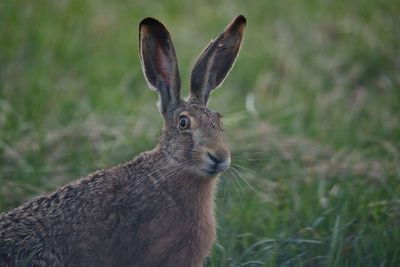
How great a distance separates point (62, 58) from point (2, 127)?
59.6 inches

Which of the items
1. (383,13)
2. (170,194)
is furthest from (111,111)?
(383,13)

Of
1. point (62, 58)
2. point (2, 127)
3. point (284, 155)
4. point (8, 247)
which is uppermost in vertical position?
point (62, 58)

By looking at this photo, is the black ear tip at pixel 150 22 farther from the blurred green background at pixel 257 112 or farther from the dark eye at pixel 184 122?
the blurred green background at pixel 257 112

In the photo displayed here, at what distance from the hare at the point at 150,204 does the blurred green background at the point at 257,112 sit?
0.39 metres

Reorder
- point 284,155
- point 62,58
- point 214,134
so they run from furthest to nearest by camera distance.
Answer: point 62,58, point 284,155, point 214,134

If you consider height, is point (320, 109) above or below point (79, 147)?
below

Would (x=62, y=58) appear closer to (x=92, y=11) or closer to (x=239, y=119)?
(x=92, y=11)

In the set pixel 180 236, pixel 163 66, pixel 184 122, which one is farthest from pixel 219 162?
pixel 163 66

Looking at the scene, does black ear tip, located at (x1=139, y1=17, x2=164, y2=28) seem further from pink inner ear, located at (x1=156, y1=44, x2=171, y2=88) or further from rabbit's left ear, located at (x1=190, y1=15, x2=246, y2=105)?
rabbit's left ear, located at (x1=190, y1=15, x2=246, y2=105)

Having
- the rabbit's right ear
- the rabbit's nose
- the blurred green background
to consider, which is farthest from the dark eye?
the blurred green background

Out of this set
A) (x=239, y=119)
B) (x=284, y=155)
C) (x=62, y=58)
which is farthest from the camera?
(x=62, y=58)

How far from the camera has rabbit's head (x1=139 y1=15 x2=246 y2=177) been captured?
3.85 metres

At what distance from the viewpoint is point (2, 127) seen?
5.82 metres

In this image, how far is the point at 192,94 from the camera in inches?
169
